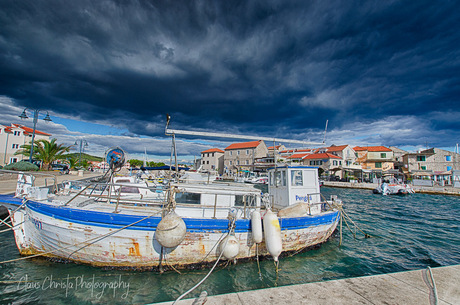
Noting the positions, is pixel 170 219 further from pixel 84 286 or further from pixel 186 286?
pixel 84 286

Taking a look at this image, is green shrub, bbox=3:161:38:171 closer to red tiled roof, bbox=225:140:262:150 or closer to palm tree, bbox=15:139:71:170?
palm tree, bbox=15:139:71:170

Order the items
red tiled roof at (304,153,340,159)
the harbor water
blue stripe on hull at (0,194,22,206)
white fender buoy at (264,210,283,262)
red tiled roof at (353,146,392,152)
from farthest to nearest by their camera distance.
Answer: red tiled roof at (353,146,392,152), red tiled roof at (304,153,340,159), blue stripe on hull at (0,194,22,206), white fender buoy at (264,210,283,262), the harbor water

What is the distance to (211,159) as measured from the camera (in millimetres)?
75438

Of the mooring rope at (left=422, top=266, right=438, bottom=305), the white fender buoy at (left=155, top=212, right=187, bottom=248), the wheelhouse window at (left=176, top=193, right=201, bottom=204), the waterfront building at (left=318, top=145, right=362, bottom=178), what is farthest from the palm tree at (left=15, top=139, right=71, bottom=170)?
the waterfront building at (left=318, top=145, right=362, bottom=178)

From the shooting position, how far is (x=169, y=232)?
17.1 feet

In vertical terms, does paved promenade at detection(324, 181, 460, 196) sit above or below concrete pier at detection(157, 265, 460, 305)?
below

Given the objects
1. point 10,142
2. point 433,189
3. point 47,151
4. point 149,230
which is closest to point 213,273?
point 149,230

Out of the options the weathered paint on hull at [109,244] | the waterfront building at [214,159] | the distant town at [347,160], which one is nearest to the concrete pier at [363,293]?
the weathered paint on hull at [109,244]

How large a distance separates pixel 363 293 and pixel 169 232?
4291 millimetres

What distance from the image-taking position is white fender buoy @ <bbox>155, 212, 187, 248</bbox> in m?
5.21

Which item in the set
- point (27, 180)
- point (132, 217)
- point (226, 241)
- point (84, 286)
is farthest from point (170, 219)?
point (27, 180)

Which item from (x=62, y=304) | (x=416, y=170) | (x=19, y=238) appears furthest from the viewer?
(x=416, y=170)

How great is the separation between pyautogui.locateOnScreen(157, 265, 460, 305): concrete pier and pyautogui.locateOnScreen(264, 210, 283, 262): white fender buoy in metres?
2.28

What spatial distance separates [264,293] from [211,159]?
72473 millimetres
